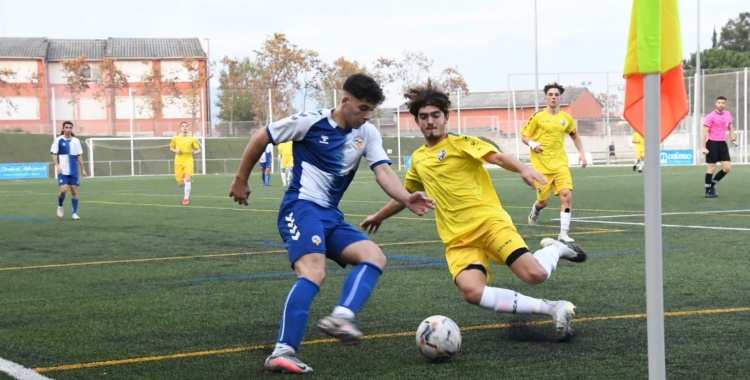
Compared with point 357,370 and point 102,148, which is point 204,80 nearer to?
point 102,148

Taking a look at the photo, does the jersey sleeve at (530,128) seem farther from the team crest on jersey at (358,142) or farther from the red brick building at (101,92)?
the red brick building at (101,92)

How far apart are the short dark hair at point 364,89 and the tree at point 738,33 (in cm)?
11385

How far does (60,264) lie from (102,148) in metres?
45.9

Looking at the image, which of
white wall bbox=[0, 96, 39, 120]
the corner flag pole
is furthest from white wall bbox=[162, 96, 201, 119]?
the corner flag pole

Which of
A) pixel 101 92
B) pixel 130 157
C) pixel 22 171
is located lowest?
pixel 22 171

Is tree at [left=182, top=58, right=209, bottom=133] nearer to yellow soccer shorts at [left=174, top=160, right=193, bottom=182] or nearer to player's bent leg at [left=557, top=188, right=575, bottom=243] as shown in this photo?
yellow soccer shorts at [left=174, top=160, right=193, bottom=182]

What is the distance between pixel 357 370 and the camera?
5398mm

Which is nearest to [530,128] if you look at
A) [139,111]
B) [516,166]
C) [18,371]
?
[516,166]

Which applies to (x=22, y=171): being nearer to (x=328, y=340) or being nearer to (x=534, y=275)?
(x=328, y=340)

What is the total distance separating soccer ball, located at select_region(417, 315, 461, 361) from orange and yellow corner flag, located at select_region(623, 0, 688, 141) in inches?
90.9

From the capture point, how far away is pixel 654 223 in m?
3.38

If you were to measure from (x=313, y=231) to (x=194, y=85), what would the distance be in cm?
6270

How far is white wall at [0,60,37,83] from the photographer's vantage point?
238 feet

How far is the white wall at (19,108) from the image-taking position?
6380 cm
